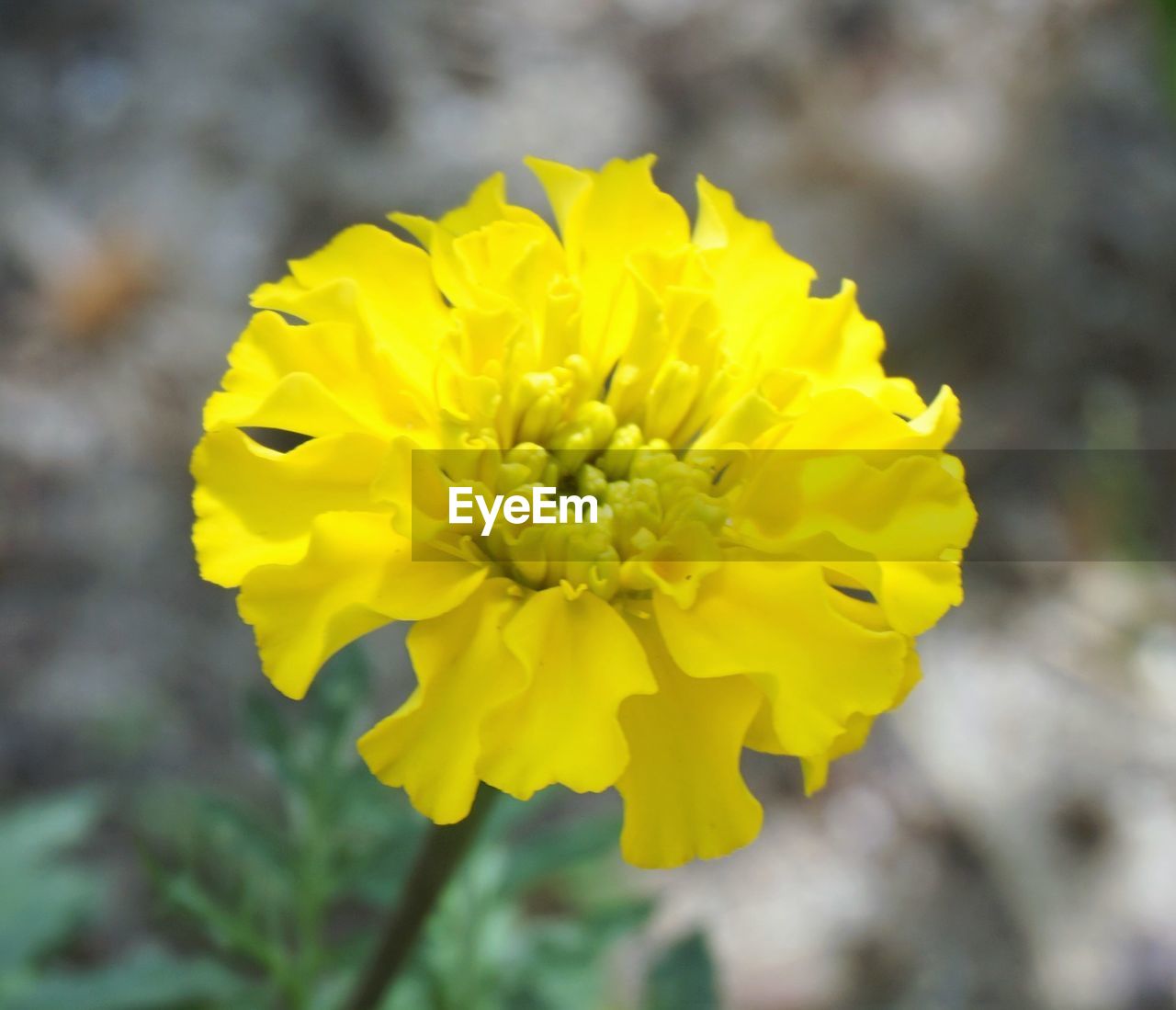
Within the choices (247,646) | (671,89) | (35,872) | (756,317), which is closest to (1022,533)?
(671,89)

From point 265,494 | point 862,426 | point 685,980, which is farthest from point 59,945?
point 862,426

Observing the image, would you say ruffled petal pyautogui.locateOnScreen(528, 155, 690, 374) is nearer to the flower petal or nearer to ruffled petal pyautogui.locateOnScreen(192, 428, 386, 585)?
the flower petal

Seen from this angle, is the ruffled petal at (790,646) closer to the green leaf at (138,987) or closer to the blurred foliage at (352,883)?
the blurred foliage at (352,883)

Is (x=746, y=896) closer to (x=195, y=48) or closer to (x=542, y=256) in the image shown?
(x=542, y=256)

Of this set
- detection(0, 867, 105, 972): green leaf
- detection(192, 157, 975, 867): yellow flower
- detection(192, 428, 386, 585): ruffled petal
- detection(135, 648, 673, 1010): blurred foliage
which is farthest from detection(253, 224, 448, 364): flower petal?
detection(0, 867, 105, 972): green leaf

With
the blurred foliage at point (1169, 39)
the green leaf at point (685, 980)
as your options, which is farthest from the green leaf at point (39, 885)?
the blurred foliage at point (1169, 39)

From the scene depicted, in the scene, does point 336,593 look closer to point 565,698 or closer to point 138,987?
point 565,698
